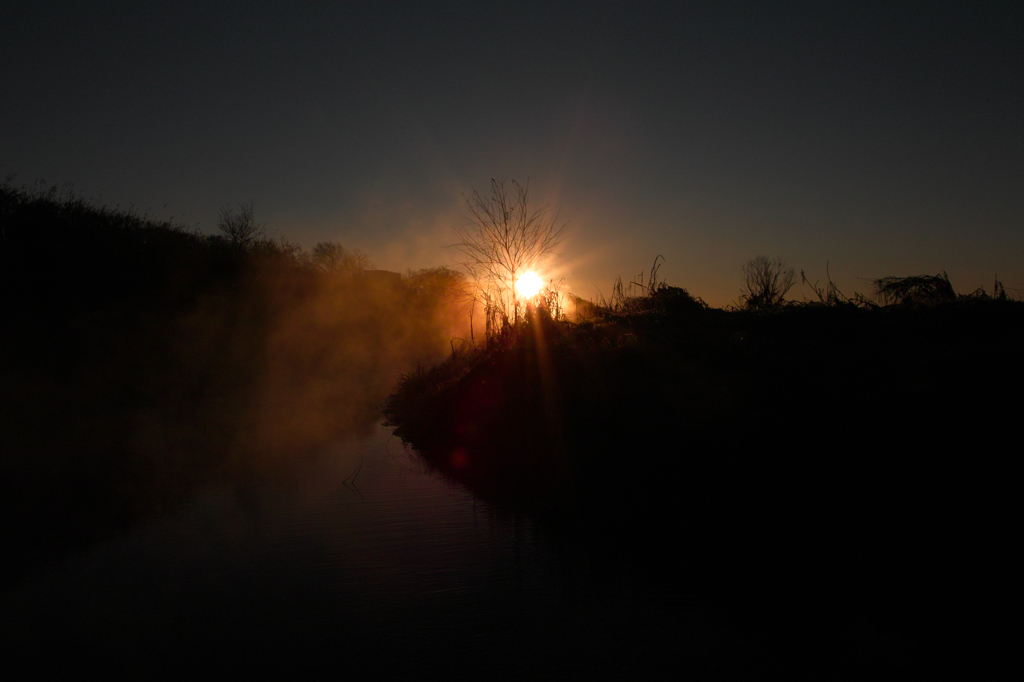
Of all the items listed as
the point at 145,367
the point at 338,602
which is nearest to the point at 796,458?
the point at 338,602

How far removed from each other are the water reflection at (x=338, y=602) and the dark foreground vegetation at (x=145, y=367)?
3.07 feet

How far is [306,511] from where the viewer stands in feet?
17.8

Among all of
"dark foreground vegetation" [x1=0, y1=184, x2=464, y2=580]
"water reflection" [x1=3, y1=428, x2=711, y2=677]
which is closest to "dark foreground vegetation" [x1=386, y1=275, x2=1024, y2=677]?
"water reflection" [x1=3, y1=428, x2=711, y2=677]

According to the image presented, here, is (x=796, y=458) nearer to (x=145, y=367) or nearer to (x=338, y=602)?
(x=338, y=602)

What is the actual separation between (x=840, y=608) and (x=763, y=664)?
830 mm

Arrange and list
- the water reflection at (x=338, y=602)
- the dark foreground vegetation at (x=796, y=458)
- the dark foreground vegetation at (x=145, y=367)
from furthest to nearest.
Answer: the dark foreground vegetation at (x=145, y=367), the dark foreground vegetation at (x=796, y=458), the water reflection at (x=338, y=602)

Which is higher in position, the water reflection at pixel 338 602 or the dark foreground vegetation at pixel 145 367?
the dark foreground vegetation at pixel 145 367

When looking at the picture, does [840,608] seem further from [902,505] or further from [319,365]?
[319,365]

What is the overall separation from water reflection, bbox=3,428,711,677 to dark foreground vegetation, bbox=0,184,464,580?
936 mm

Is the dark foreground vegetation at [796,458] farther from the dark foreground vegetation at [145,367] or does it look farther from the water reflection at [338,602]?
the dark foreground vegetation at [145,367]

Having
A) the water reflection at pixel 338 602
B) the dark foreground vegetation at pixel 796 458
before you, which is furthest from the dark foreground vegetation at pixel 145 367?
the dark foreground vegetation at pixel 796 458

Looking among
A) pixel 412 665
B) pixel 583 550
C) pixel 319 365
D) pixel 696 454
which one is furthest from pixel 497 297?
pixel 319 365

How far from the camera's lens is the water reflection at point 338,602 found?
2.88 metres

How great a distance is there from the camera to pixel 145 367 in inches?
596
